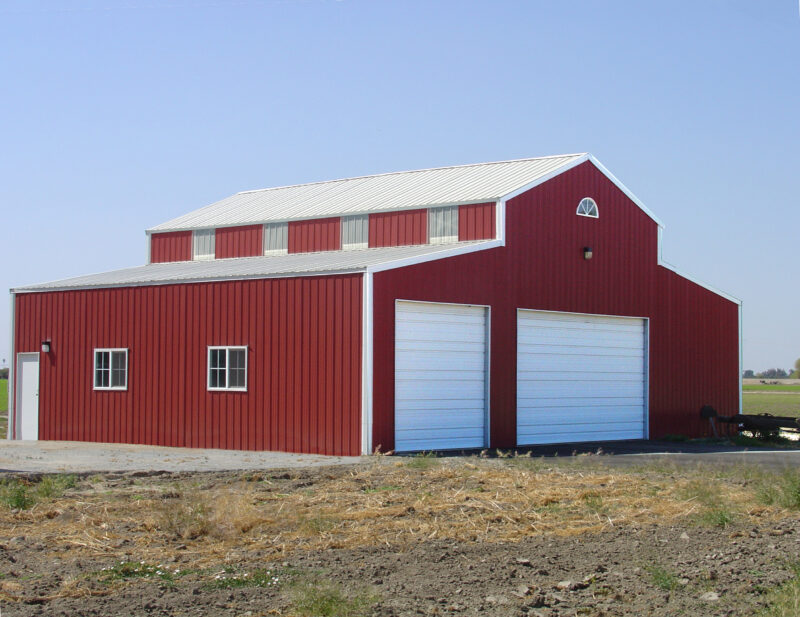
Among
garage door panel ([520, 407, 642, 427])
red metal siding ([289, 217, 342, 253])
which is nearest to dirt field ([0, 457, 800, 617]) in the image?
garage door panel ([520, 407, 642, 427])

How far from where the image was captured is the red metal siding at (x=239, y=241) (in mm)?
28844

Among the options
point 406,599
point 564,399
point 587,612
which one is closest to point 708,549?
point 587,612

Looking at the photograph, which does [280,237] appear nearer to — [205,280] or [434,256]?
[205,280]

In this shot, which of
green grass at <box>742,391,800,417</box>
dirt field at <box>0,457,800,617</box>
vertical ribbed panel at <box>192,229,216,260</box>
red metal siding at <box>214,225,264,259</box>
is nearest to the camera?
dirt field at <box>0,457,800,617</box>

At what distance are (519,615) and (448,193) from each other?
19090mm

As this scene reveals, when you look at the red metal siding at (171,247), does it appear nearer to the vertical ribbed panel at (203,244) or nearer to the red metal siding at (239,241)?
the vertical ribbed panel at (203,244)

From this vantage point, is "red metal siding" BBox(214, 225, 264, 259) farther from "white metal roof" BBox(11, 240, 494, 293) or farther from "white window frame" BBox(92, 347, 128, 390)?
"white window frame" BBox(92, 347, 128, 390)

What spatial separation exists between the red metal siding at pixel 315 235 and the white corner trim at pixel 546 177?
5075mm

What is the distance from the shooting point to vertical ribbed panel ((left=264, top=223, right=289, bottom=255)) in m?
28.3

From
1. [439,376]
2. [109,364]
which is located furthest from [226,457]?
[109,364]

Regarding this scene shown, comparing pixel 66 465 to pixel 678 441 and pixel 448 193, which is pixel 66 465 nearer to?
pixel 448 193

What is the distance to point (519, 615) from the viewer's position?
7492mm

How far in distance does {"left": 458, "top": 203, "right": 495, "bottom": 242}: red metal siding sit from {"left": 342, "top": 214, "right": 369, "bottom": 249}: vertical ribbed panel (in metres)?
2.88

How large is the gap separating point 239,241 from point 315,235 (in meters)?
2.67
